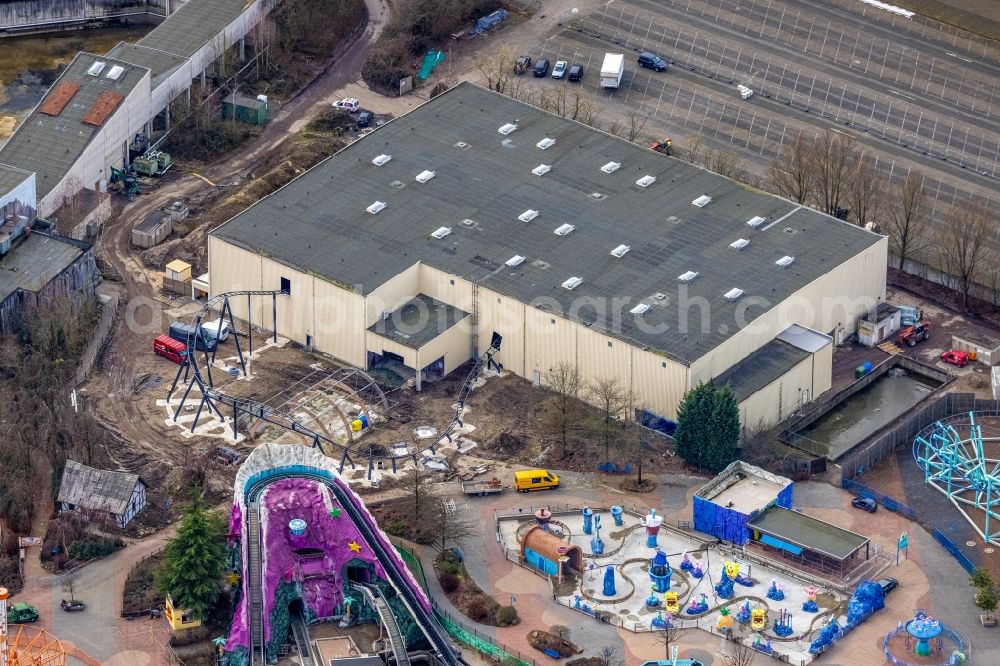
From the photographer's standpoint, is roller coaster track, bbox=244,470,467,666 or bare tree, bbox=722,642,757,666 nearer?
roller coaster track, bbox=244,470,467,666

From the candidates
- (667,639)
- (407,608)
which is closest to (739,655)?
(667,639)

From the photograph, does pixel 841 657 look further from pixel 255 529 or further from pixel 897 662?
pixel 255 529

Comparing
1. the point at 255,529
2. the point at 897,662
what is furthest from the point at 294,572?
the point at 897,662

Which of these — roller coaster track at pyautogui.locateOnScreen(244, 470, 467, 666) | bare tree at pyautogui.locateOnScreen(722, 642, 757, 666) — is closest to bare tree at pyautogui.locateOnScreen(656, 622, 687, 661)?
bare tree at pyautogui.locateOnScreen(722, 642, 757, 666)

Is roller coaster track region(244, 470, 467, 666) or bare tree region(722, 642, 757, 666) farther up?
roller coaster track region(244, 470, 467, 666)

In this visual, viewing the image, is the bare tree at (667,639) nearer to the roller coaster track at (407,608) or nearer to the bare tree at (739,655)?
the bare tree at (739,655)

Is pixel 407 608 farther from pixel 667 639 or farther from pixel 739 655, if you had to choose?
pixel 739 655

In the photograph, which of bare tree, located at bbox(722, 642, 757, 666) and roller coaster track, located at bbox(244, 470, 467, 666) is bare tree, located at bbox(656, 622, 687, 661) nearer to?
bare tree, located at bbox(722, 642, 757, 666)

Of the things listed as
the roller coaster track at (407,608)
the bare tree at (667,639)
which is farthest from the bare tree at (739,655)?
the roller coaster track at (407,608)
